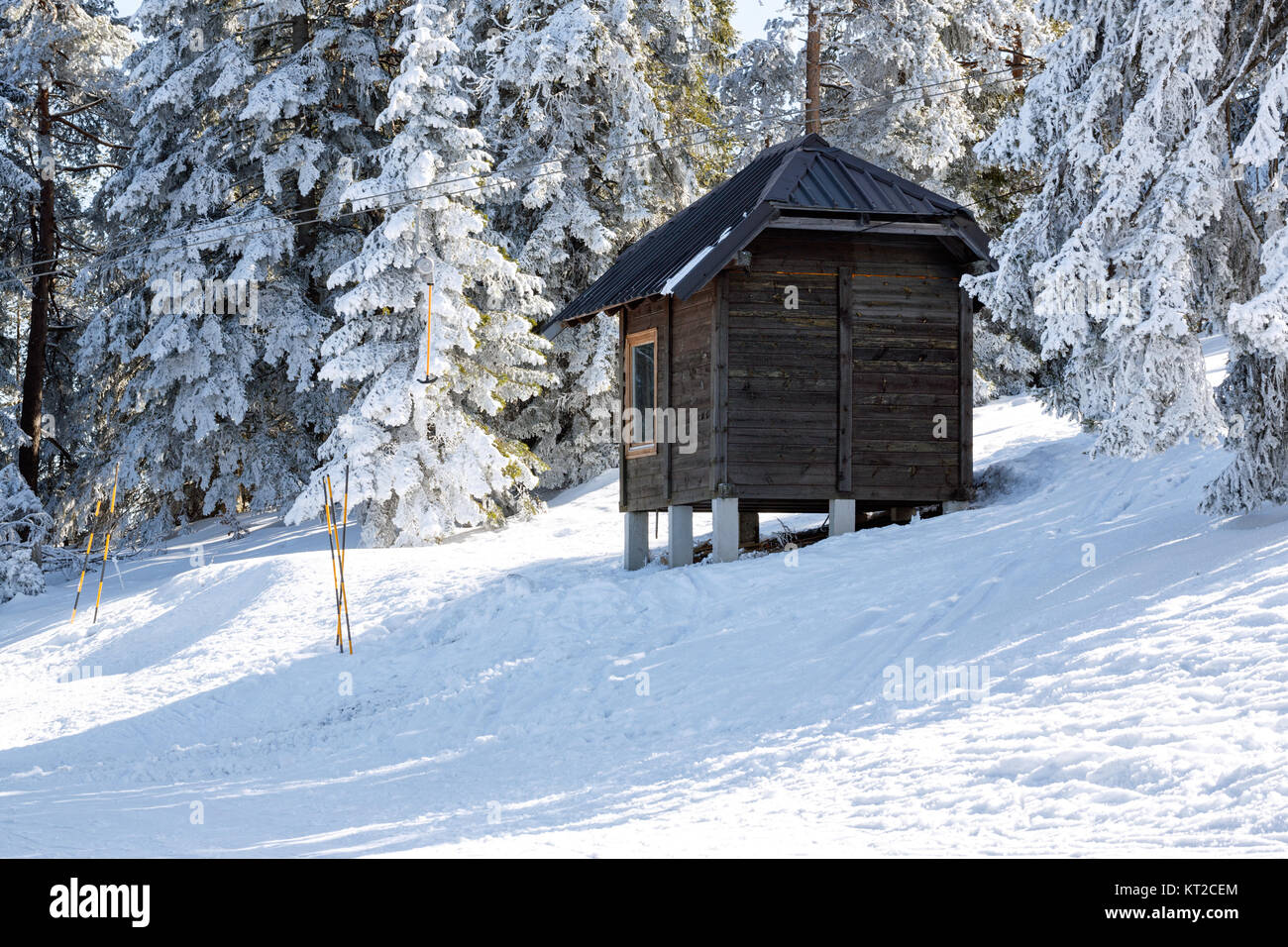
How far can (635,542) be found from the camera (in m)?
19.2

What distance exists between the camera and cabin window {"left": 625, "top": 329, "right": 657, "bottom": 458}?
734 inches

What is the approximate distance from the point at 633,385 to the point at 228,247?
37.5 feet

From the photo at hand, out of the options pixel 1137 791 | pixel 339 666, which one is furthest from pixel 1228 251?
pixel 339 666

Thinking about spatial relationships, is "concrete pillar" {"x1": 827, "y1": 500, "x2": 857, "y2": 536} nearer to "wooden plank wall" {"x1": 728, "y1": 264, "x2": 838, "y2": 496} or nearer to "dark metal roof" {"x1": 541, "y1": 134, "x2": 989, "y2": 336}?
"wooden plank wall" {"x1": 728, "y1": 264, "x2": 838, "y2": 496}

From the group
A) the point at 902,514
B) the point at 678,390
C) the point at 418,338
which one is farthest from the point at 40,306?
the point at 902,514

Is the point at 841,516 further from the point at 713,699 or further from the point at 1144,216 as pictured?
the point at 1144,216

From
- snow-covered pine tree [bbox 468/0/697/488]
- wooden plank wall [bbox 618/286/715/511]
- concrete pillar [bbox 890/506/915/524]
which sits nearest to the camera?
wooden plank wall [bbox 618/286/715/511]

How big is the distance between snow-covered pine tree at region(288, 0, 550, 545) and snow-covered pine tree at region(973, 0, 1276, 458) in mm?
12541

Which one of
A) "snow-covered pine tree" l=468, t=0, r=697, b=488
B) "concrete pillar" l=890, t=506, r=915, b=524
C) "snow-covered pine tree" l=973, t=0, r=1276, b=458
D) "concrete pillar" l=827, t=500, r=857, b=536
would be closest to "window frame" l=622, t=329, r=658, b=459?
"concrete pillar" l=827, t=500, r=857, b=536

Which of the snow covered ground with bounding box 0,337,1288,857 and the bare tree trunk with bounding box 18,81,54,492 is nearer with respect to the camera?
the snow covered ground with bounding box 0,337,1288,857

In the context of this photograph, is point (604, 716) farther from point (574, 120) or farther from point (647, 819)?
point (574, 120)

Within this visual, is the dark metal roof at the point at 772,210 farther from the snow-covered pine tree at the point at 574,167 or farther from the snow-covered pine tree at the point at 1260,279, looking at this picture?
the snow-covered pine tree at the point at 574,167

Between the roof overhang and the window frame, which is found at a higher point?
the roof overhang

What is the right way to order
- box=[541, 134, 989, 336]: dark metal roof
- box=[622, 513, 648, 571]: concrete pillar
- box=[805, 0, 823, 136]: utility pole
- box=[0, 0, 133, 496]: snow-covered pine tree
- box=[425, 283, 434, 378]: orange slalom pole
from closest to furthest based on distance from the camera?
box=[541, 134, 989, 336]: dark metal roof < box=[622, 513, 648, 571]: concrete pillar < box=[425, 283, 434, 378]: orange slalom pole < box=[0, 0, 133, 496]: snow-covered pine tree < box=[805, 0, 823, 136]: utility pole
